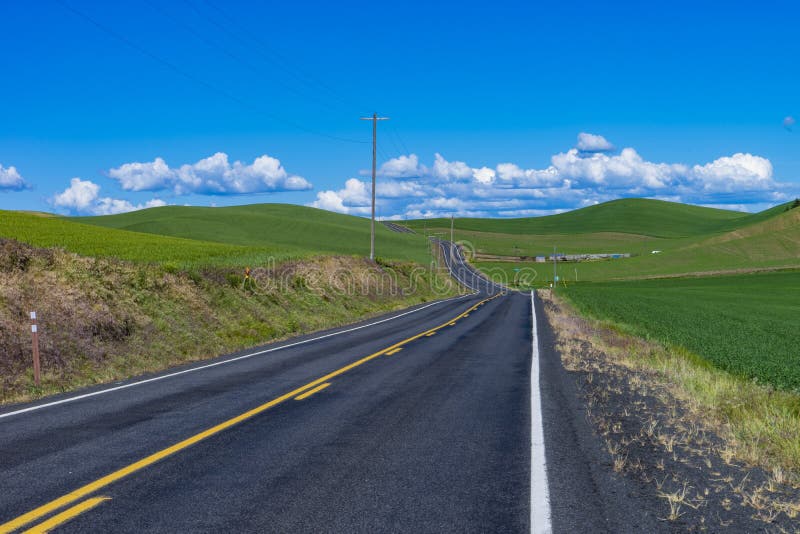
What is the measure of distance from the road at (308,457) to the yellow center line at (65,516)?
17 mm

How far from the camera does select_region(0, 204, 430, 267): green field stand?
39.6m

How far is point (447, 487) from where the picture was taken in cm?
579

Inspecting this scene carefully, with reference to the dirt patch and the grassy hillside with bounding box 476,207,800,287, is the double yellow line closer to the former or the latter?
the dirt patch

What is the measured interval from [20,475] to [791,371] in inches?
643

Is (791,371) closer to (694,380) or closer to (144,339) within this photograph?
(694,380)

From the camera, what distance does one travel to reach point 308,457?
22.1ft

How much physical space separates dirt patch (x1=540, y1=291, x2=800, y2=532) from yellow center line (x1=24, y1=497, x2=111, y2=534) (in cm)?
469

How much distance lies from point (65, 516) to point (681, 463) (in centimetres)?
579

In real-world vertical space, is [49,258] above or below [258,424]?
above

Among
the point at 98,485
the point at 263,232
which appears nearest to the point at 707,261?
the point at 263,232

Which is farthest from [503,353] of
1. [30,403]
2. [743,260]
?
[743,260]

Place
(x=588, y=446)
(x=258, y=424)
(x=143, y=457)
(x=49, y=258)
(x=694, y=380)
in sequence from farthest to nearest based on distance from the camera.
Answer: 1. (x=49, y=258)
2. (x=694, y=380)
3. (x=258, y=424)
4. (x=588, y=446)
5. (x=143, y=457)

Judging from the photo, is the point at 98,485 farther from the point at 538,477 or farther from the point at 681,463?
the point at 681,463

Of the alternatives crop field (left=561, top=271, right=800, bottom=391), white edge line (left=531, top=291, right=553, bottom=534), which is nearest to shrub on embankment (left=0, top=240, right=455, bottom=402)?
white edge line (left=531, top=291, right=553, bottom=534)
